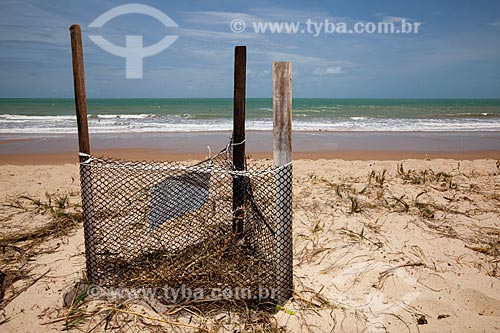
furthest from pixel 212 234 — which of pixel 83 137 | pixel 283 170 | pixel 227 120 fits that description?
pixel 227 120

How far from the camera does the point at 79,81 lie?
308 centimetres

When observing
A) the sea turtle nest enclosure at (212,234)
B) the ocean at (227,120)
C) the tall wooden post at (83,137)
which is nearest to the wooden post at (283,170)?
the sea turtle nest enclosure at (212,234)

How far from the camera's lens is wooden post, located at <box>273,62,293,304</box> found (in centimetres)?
284

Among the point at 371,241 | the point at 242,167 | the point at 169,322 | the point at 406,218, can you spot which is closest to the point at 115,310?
the point at 169,322

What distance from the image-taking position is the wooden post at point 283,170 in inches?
112

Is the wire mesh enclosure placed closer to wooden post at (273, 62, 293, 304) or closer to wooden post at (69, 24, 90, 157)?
wooden post at (273, 62, 293, 304)

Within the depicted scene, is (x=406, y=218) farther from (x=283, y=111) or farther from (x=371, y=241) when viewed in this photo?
(x=283, y=111)

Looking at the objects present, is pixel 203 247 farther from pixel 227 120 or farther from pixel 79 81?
pixel 227 120

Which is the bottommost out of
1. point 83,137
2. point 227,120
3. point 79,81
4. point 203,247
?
point 203,247

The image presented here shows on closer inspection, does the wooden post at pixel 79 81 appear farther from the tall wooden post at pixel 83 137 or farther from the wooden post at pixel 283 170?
the wooden post at pixel 283 170

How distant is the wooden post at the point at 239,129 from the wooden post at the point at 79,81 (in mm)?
1368

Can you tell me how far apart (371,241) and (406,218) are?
84cm

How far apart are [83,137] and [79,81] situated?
0.48 metres

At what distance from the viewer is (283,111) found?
9.45 feet
